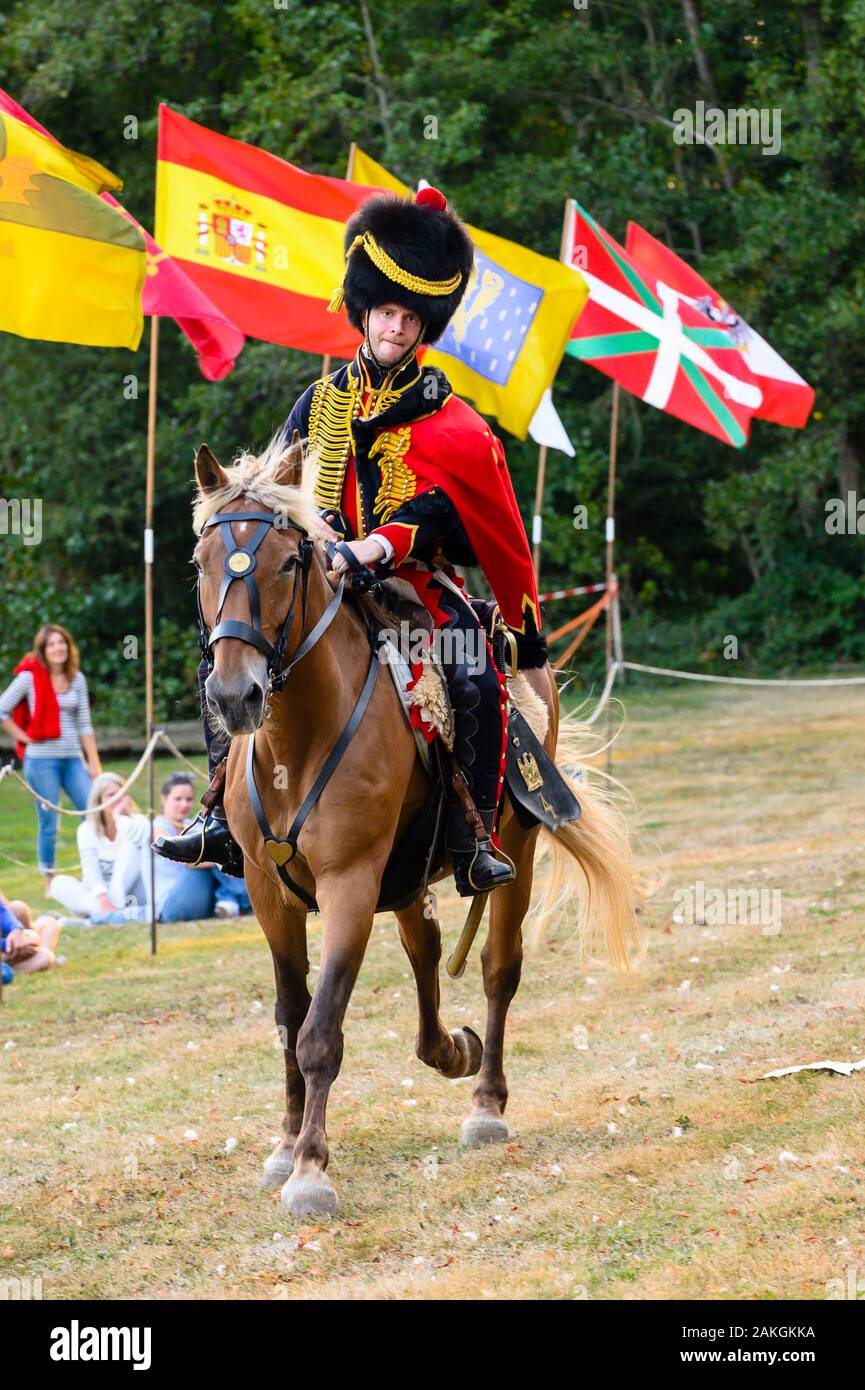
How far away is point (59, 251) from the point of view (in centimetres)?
855

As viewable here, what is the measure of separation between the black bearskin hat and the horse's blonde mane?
111cm

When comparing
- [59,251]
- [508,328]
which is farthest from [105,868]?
[59,251]

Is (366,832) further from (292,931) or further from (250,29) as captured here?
(250,29)

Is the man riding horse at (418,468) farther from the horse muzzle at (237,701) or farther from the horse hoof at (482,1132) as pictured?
the horse muzzle at (237,701)

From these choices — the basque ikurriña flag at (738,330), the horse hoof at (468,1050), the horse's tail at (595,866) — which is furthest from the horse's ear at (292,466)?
the basque ikurriña flag at (738,330)

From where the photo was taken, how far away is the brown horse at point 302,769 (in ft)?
16.9

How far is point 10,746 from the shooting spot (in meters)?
21.6

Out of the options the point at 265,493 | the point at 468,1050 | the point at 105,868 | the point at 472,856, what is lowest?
the point at 105,868

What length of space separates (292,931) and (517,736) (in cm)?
130

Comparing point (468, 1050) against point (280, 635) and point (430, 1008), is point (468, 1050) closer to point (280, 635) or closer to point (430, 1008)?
point (430, 1008)

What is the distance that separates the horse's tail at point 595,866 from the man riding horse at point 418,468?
1206mm

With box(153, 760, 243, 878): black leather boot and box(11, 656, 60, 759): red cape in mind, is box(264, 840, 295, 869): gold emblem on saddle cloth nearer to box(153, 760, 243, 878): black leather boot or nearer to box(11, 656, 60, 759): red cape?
box(153, 760, 243, 878): black leather boot

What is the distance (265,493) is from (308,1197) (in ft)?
7.07

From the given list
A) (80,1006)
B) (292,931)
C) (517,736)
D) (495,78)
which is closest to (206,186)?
(80,1006)
